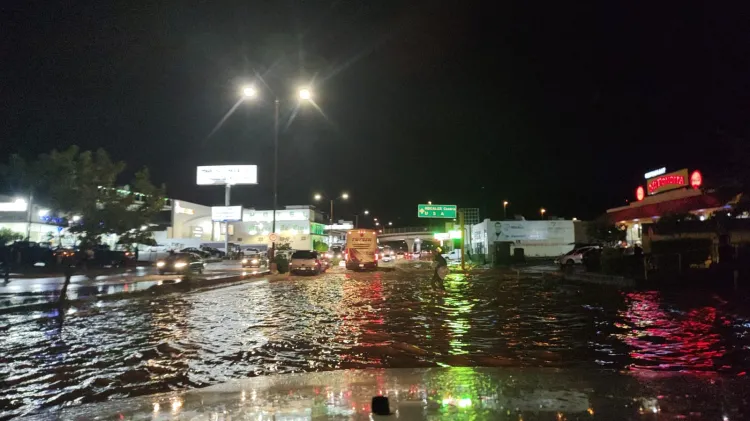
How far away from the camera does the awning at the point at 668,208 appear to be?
3434 cm

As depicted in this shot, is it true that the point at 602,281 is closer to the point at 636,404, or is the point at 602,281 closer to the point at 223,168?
the point at 636,404

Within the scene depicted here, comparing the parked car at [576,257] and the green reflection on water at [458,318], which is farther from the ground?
the parked car at [576,257]

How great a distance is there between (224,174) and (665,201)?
5243cm

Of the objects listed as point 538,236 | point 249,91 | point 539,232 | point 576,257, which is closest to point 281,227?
point 538,236

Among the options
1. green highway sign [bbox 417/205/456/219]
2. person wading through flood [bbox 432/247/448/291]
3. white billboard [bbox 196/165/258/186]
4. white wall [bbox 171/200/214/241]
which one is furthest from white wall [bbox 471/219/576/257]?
person wading through flood [bbox 432/247/448/291]

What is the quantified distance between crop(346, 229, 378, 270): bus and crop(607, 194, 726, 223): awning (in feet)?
67.0

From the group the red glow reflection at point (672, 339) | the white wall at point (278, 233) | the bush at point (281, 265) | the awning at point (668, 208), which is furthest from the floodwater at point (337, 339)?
the white wall at point (278, 233)

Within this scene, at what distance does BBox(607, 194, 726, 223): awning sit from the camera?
34344 millimetres

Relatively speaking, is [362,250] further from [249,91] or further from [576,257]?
[249,91]

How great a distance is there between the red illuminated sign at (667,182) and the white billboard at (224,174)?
154 ft

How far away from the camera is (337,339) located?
1090cm

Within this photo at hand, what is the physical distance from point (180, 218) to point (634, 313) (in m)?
72.0

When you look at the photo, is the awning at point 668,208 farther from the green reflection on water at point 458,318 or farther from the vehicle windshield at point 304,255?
the vehicle windshield at point 304,255

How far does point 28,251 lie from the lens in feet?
123
